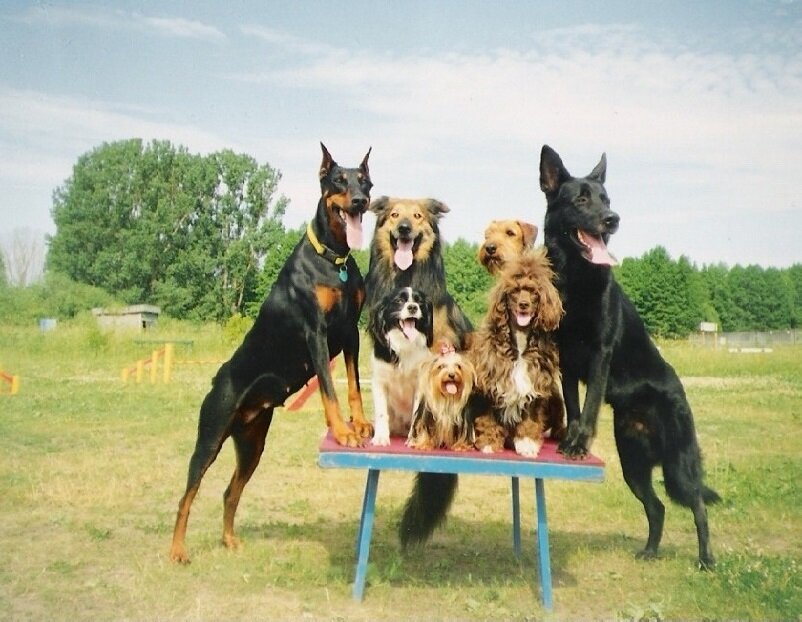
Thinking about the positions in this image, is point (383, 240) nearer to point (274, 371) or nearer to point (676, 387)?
point (274, 371)

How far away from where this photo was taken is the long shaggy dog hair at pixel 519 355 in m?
4.47

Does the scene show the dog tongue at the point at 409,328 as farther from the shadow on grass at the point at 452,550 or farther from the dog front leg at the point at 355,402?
the shadow on grass at the point at 452,550

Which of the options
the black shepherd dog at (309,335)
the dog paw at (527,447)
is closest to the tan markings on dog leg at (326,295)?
the black shepherd dog at (309,335)

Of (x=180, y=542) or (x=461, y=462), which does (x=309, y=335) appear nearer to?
(x=461, y=462)

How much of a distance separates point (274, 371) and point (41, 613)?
208cm

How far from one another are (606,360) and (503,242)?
964mm

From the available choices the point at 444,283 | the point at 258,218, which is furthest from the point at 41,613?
the point at 258,218

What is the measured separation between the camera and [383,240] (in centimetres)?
495

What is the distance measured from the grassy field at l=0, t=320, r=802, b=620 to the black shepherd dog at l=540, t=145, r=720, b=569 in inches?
29.3

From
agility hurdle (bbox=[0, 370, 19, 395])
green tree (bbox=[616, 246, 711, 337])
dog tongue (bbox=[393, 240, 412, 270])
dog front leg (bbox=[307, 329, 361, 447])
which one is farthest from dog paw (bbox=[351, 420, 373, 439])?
green tree (bbox=[616, 246, 711, 337])

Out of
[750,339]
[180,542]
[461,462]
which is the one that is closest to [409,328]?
[461,462]

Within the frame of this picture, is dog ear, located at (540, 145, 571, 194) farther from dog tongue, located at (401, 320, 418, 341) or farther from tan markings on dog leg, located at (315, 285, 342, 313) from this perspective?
tan markings on dog leg, located at (315, 285, 342, 313)

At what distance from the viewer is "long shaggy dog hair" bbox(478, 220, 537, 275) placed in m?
4.87

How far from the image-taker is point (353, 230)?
4.86 meters
